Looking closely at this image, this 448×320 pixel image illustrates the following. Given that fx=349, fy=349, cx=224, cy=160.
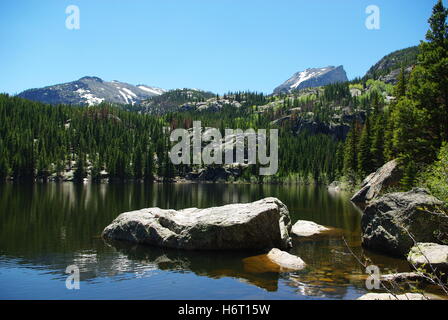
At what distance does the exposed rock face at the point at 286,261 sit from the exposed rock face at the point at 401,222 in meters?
6.33

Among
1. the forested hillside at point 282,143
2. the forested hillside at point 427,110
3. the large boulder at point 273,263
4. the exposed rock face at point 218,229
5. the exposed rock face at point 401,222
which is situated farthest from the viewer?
the forested hillside at point 282,143

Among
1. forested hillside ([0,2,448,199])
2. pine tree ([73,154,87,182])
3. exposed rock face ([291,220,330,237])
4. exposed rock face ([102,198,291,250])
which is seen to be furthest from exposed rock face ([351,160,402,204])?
pine tree ([73,154,87,182])

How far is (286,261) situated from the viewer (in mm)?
20516


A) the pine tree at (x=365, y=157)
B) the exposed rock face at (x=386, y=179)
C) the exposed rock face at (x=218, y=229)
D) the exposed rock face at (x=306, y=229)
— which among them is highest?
the pine tree at (x=365, y=157)

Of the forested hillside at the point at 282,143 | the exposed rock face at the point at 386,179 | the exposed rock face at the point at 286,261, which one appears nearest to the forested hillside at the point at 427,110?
the forested hillside at the point at 282,143

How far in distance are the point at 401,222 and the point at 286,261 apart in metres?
7.37

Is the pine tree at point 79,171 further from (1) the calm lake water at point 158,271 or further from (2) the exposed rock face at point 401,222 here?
(2) the exposed rock face at point 401,222

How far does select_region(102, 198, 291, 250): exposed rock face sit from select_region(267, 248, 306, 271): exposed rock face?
2138 mm

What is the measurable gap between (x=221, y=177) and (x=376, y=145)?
342 feet

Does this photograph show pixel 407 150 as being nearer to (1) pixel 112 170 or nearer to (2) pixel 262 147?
(1) pixel 112 170

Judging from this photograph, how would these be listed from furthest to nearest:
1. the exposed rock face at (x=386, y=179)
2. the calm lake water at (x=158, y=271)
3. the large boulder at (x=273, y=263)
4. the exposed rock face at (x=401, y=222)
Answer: the exposed rock face at (x=386, y=179)
the exposed rock face at (x=401, y=222)
the large boulder at (x=273, y=263)
the calm lake water at (x=158, y=271)

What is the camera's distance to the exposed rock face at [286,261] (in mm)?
19750

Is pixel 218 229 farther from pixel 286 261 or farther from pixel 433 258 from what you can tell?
pixel 433 258
